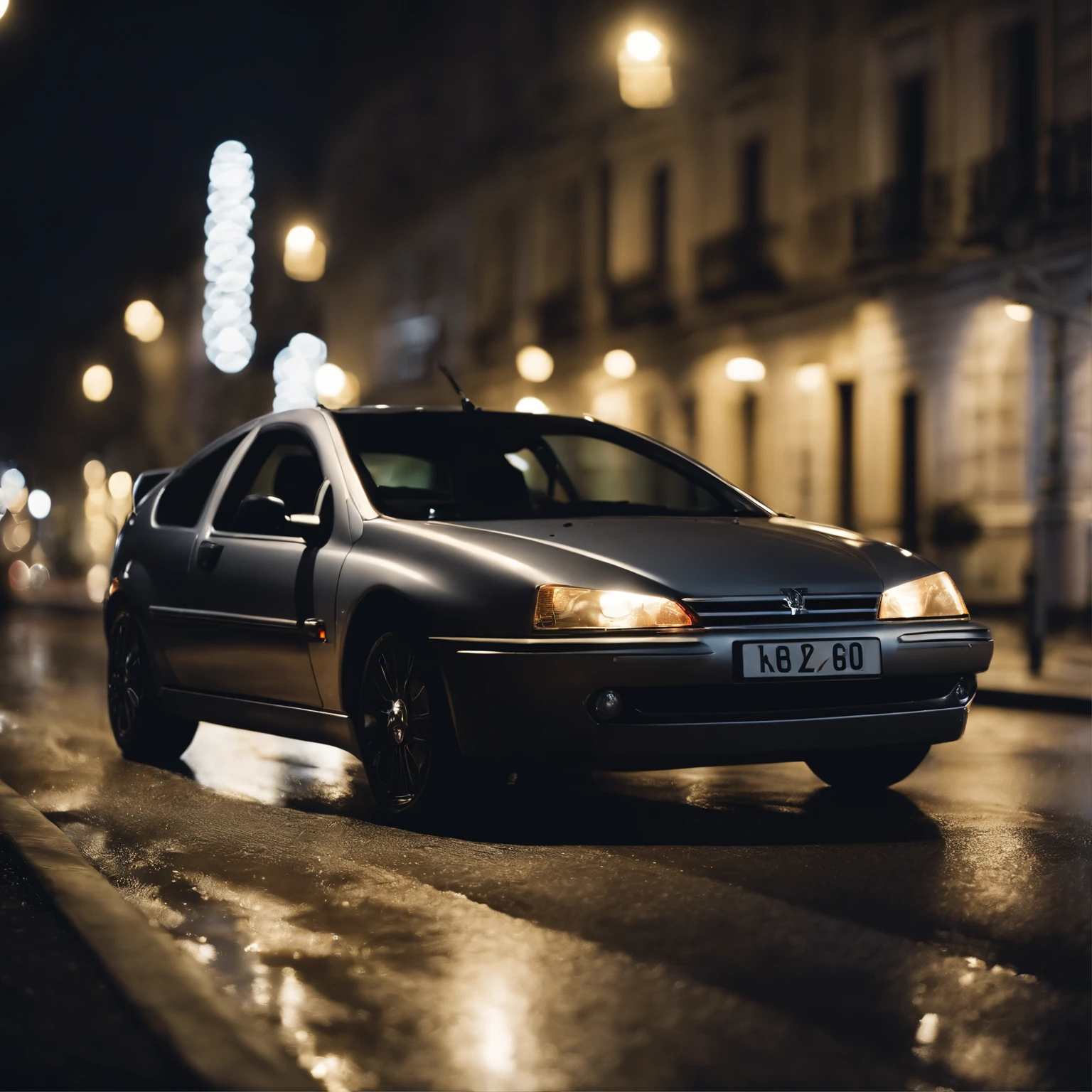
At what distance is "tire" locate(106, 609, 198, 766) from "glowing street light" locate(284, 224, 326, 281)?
1555cm

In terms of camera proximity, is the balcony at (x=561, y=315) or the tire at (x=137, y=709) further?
the balcony at (x=561, y=315)

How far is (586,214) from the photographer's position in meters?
33.4

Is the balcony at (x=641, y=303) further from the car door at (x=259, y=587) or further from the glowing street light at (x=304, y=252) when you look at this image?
the car door at (x=259, y=587)

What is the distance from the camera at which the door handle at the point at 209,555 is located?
7969 millimetres

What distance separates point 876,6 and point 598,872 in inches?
877

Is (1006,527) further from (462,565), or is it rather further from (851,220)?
(462,565)

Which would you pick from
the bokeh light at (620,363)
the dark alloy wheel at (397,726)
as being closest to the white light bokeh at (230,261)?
the bokeh light at (620,363)

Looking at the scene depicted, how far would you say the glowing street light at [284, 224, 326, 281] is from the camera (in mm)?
24156

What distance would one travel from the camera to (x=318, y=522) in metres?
7.24

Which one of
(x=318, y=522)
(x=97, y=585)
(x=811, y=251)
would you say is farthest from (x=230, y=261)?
(x=318, y=522)

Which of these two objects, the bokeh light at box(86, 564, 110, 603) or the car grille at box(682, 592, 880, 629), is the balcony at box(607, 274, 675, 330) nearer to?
the bokeh light at box(86, 564, 110, 603)

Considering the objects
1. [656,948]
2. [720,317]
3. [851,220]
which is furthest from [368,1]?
[656,948]

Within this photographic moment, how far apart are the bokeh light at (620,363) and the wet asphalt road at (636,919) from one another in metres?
23.2

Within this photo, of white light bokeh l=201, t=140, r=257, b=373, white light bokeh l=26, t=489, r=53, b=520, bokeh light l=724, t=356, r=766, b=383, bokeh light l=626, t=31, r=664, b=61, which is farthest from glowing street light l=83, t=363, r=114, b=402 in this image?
white light bokeh l=26, t=489, r=53, b=520
